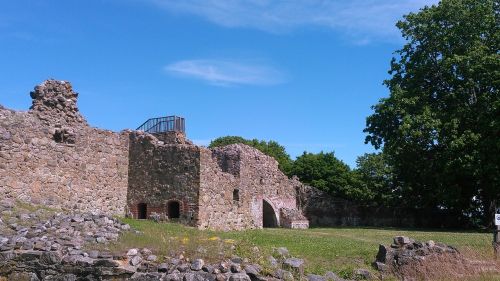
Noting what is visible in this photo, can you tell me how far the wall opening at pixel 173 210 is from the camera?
22219 millimetres

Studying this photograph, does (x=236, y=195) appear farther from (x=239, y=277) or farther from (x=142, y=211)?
(x=239, y=277)

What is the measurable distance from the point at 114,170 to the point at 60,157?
2.98m

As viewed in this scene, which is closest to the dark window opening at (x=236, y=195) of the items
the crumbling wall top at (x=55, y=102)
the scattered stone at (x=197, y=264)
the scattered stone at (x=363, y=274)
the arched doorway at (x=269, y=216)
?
the arched doorway at (x=269, y=216)

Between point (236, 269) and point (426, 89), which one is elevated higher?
point (426, 89)

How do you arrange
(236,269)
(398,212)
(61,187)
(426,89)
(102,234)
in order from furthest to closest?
(398,212), (426,89), (61,187), (102,234), (236,269)

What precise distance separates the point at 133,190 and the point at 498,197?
1810 cm

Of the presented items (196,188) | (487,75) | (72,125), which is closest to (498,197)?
(487,75)

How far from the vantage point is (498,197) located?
91.2 ft

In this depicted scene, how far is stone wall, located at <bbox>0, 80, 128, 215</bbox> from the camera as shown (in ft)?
57.8

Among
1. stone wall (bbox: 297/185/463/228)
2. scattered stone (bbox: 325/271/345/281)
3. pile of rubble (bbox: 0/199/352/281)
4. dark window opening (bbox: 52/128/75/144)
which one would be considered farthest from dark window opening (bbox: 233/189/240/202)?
scattered stone (bbox: 325/271/345/281)

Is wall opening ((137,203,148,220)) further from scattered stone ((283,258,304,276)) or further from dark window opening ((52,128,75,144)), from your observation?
scattered stone ((283,258,304,276))

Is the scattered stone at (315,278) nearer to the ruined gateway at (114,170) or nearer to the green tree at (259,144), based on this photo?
the ruined gateway at (114,170)

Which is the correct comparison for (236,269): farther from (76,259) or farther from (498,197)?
(498,197)

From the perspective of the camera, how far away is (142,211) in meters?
22.7
